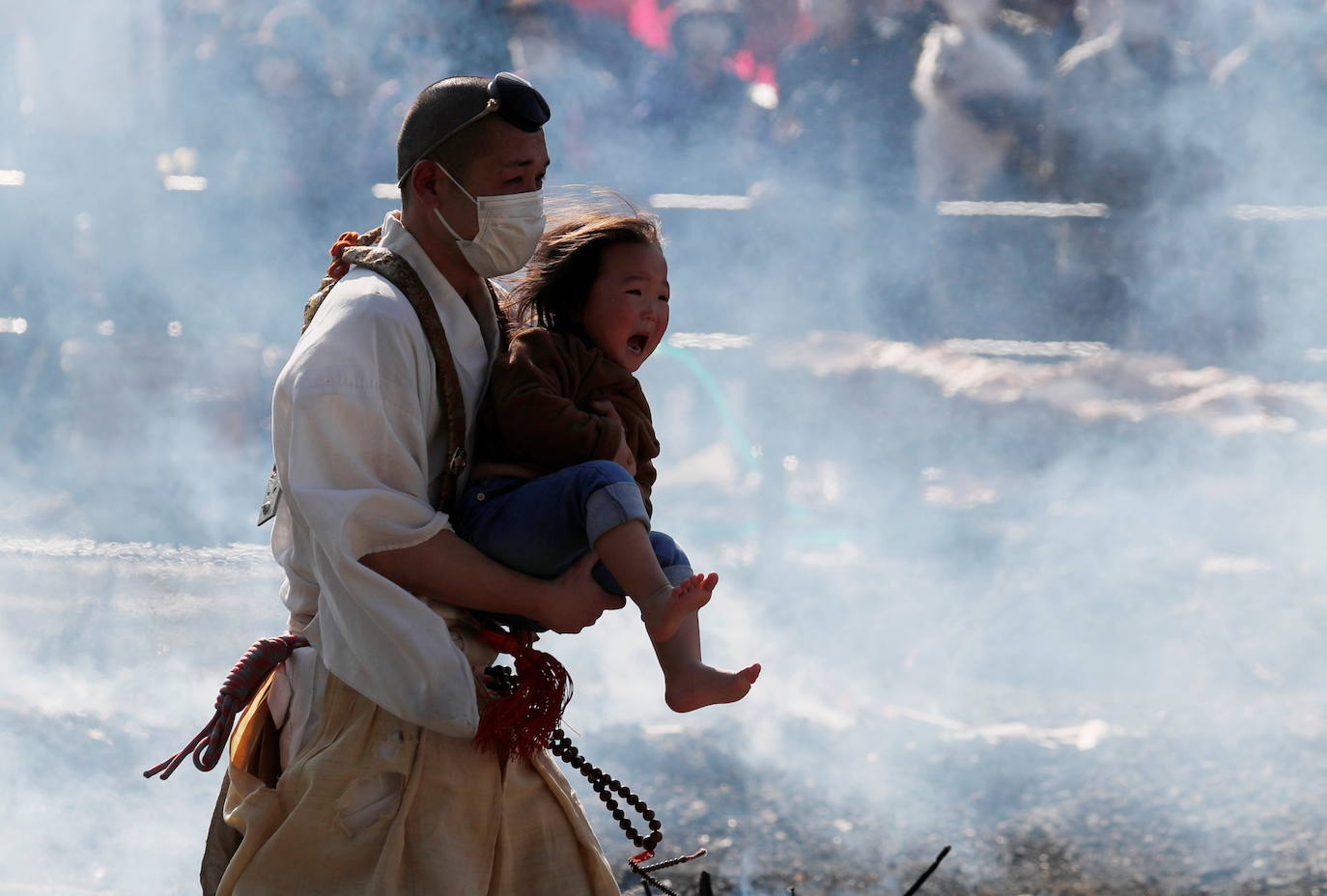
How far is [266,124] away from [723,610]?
3.53 meters

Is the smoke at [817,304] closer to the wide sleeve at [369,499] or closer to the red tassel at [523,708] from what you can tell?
the red tassel at [523,708]

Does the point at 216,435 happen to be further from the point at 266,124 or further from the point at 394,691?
the point at 394,691

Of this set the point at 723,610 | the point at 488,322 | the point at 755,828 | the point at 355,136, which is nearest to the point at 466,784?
the point at 488,322

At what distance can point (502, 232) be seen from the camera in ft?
6.76

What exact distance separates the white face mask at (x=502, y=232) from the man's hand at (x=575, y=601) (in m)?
0.43

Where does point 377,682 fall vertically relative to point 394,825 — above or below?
above

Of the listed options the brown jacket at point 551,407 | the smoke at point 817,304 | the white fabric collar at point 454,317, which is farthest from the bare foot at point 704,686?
the smoke at point 817,304

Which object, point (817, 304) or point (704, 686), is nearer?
point (704, 686)

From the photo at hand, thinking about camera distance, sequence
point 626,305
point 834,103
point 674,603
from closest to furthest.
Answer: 1. point 674,603
2. point 626,305
3. point 834,103

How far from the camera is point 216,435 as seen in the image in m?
7.38

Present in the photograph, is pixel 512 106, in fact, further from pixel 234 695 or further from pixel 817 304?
pixel 817 304

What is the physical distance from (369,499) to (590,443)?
1.01 feet

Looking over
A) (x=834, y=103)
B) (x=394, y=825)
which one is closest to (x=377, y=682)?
(x=394, y=825)

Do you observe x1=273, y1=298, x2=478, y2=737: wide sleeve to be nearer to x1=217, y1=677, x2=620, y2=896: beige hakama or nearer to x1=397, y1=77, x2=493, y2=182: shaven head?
x1=217, y1=677, x2=620, y2=896: beige hakama
